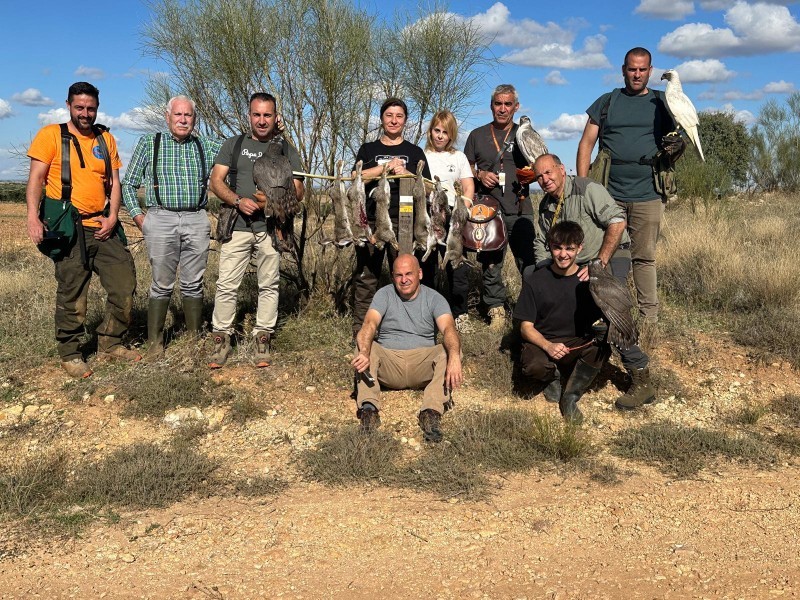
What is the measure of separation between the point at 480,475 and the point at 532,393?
156cm

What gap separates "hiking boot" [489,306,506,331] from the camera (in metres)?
6.87

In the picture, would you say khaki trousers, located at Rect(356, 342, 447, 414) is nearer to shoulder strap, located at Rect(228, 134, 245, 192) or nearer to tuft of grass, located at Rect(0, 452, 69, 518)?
shoulder strap, located at Rect(228, 134, 245, 192)

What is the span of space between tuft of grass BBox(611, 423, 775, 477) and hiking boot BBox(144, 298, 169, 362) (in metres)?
3.80

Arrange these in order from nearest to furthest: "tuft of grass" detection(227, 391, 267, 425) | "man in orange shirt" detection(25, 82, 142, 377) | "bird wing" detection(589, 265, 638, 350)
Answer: "bird wing" detection(589, 265, 638, 350) < "tuft of grass" detection(227, 391, 267, 425) < "man in orange shirt" detection(25, 82, 142, 377)

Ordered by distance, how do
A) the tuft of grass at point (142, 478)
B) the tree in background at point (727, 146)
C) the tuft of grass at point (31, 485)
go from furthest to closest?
the tree in background at point (727, 146)
the tuft of grass at point (142, 478)
the tuft of grass at point (31, 485)

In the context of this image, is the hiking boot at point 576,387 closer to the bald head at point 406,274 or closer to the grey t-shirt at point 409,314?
the grey t-shirt at point 409,314

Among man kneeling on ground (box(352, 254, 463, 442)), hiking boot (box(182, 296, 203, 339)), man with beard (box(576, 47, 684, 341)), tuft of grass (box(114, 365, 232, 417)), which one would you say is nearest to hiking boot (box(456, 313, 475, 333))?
man kneeling on ground (box(352, 254, 463, 442))

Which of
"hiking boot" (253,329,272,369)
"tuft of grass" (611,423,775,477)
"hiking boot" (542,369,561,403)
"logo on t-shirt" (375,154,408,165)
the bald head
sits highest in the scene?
"logo on t-shirt" (375,154,408,165)

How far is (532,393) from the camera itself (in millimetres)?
5941

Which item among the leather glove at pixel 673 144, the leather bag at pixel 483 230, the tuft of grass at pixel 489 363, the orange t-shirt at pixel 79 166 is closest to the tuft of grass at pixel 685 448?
the tuft of grass at pixel 489 363

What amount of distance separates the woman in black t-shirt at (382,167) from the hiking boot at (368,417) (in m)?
1.33

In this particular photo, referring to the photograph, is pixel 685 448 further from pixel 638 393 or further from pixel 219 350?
pixel 219 350

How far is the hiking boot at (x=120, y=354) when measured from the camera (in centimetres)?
625

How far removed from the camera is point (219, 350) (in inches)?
242
